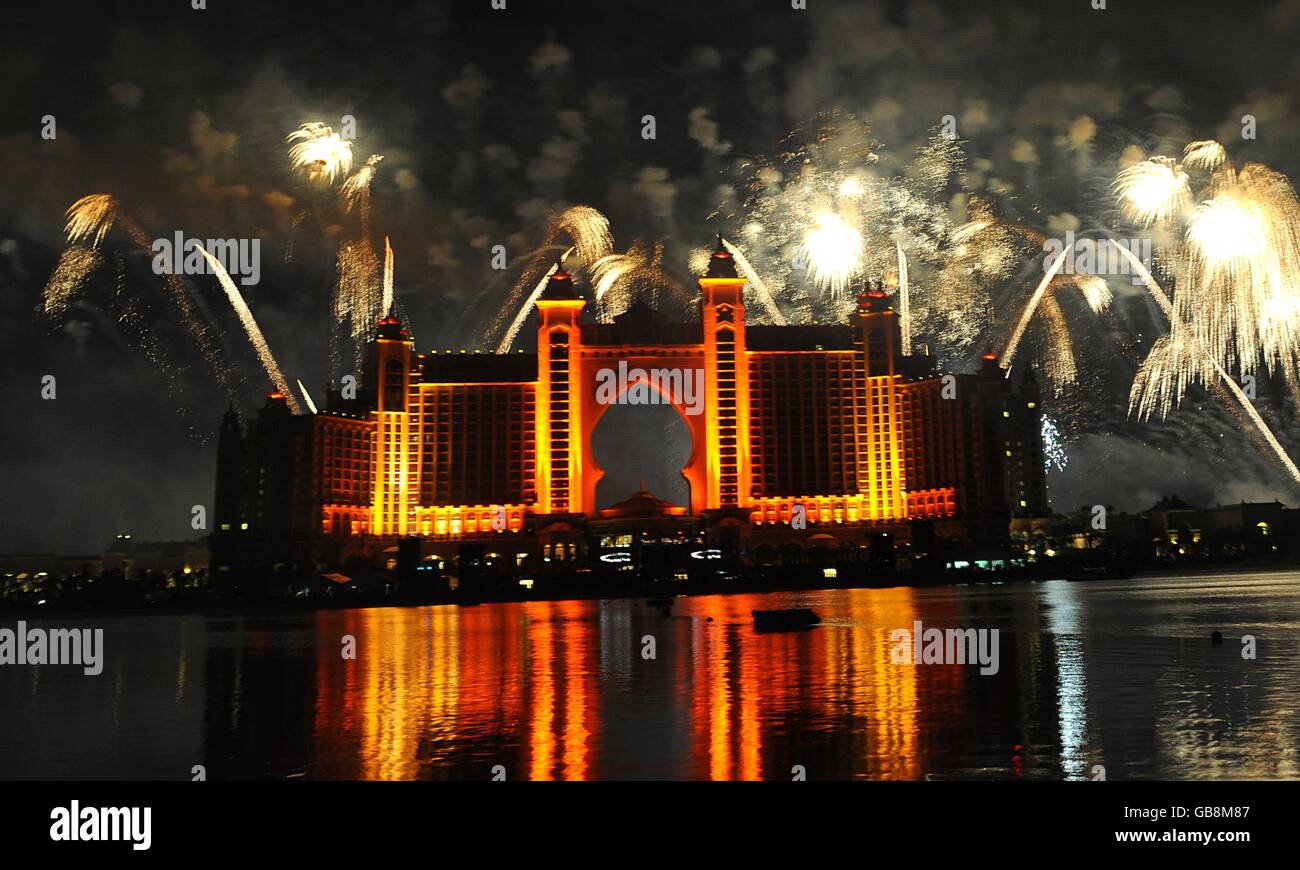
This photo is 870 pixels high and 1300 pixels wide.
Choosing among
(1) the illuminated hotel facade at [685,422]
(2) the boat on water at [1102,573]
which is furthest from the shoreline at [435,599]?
(1) the illuminated hotel facade at [685,422]

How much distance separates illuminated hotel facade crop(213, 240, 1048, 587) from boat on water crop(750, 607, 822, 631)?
11499 cm

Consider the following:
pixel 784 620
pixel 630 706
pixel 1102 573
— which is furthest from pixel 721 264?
pixel 630 706

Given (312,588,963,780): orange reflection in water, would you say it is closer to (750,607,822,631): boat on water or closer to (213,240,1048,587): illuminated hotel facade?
(750,607,822,631): boat on water

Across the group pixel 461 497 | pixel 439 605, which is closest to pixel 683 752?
pixel 439 605

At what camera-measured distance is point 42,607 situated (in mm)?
122812

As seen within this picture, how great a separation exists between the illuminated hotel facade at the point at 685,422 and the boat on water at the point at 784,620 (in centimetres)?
11499

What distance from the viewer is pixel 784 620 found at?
60.1 m

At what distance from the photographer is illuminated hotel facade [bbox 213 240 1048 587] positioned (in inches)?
7023

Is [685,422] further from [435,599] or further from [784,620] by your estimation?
[784,620]

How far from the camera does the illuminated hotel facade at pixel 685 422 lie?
178 meters

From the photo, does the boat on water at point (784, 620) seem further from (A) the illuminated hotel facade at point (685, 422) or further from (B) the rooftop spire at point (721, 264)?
(B) the rooftop spire at point (721, 264)

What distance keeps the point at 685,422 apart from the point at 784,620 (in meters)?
135
